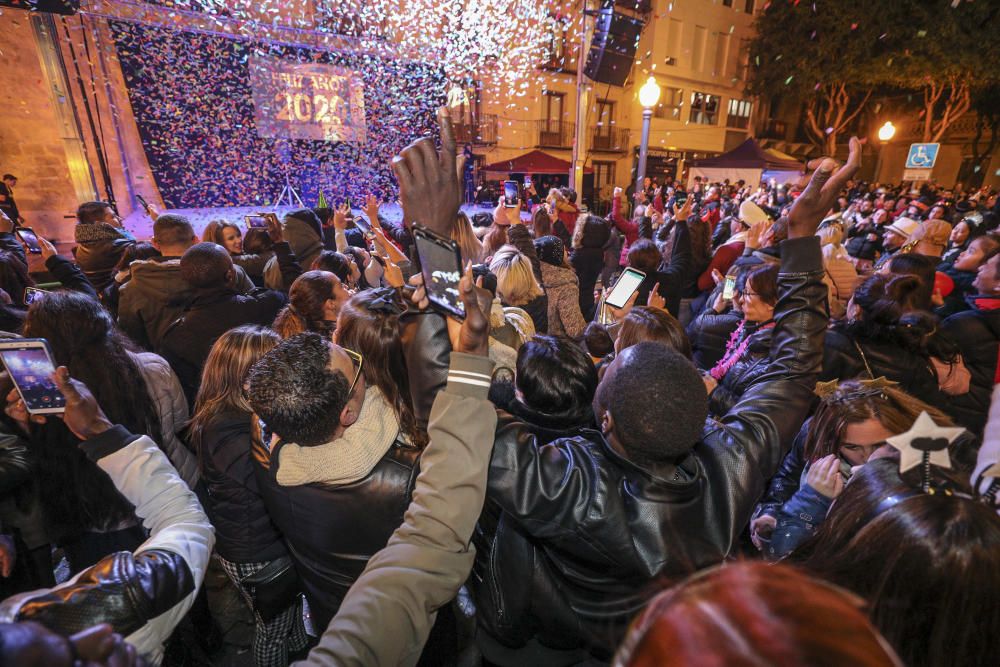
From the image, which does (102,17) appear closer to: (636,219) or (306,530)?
(636,219)

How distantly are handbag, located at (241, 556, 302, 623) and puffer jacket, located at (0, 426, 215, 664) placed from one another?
0.57m

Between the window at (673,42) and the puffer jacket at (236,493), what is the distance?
26266 millimetres

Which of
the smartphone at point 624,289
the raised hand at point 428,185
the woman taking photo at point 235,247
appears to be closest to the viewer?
the raised hand at point 428,185

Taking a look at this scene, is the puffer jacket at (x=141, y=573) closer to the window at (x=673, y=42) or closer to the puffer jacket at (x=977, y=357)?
the puffer jacket at (x=977, y=357)

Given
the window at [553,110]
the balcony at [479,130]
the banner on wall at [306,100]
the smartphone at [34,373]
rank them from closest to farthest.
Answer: the smartphone at [34,373]
the banner on wall at [306,100]
the balcony at [479,130]
the window at [553,110]

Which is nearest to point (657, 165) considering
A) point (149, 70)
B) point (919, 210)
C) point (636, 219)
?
point (919, 210)

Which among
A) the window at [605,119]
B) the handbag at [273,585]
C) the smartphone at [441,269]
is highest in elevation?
the window at [605,119]

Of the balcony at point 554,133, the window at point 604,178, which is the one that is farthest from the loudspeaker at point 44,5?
the window at point 604,178

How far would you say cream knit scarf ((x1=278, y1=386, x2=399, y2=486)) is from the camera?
4.69 feet

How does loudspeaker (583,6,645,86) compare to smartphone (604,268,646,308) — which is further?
loudspeaker (583,6,645,86)

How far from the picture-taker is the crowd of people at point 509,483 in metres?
0.82

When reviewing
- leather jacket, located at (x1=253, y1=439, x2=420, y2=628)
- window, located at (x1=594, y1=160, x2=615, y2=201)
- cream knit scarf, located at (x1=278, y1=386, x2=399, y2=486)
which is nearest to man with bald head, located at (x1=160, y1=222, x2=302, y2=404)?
leather jacket, located at (x1=253, y1=439, x2=420, y2=628)

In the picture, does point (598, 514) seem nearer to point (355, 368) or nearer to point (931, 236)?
point (355, 368)

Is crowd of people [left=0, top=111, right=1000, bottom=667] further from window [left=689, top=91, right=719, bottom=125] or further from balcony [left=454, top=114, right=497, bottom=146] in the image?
window [left=689, top=91, right=719, bottom=125]
